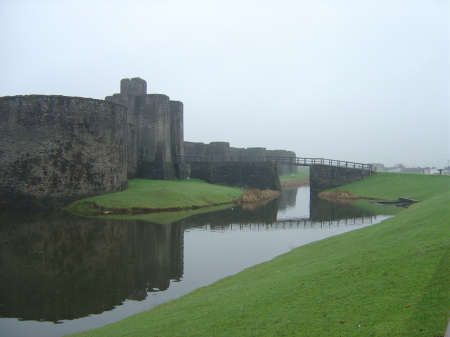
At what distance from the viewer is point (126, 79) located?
148 feet

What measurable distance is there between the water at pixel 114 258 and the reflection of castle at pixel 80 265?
0.03 m

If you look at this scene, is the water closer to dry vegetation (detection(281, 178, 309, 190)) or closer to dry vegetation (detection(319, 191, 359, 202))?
dry vegetation (detection(319, 191, 359, 202))

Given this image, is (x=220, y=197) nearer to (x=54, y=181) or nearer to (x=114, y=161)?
(x=114, y=161)

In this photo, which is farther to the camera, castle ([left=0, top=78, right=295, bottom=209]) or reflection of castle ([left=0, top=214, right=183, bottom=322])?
castle ([left=0, top=78, right=295, bottom=209])

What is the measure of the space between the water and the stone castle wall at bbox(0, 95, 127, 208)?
119 inches

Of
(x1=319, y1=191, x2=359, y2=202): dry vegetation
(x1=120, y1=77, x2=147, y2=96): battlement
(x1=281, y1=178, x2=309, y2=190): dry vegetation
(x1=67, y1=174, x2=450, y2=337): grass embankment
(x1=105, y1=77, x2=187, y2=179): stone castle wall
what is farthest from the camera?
(x1=281, y1=178, x2=309, y2=190): dry vegetation

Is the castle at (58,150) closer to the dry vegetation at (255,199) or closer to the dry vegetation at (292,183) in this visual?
the dry vegetation at (255,199)

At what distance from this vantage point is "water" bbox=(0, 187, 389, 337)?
10594mm

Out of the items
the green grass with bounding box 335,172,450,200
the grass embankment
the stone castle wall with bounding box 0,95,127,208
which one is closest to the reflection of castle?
the grass embankment

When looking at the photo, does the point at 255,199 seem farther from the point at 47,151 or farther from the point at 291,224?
the point at 47,151

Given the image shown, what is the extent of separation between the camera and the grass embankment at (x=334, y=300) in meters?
5.88

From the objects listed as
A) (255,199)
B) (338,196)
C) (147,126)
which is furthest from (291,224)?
(147,126)

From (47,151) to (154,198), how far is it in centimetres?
846

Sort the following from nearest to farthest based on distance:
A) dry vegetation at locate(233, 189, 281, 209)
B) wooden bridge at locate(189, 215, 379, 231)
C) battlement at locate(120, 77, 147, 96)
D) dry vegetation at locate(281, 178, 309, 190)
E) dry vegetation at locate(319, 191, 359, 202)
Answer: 1. wooden bridge at locate(189, 215, 379, 231)
2. dry vegetation at locate(233, 189, 281, 209)
3. dry vegetation at locate(319, 191, 359, 202)
4. battlement at locate(120, 77, 147, 96)
5. dry vegetation at locate(281, 178, 309, 190)
